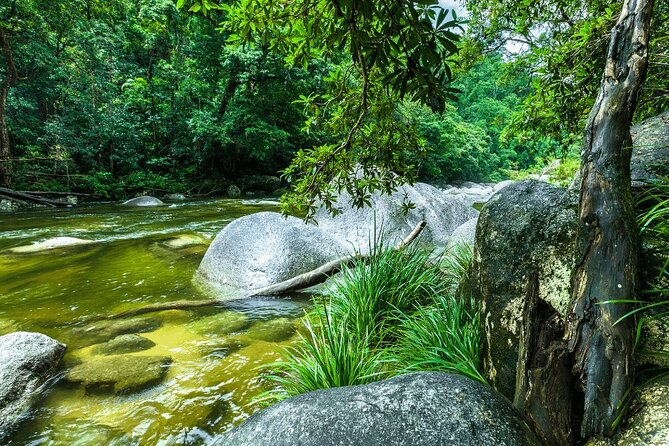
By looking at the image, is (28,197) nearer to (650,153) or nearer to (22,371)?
(22,371)

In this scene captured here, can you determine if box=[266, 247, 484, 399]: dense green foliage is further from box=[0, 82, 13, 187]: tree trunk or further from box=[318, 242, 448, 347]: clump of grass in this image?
box=[0, 82, 13, 187]: tree trunk

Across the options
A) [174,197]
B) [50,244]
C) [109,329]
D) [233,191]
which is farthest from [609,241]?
[233,191]

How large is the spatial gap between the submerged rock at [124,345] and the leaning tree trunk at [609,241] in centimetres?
373

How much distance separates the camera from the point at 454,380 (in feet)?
5.71

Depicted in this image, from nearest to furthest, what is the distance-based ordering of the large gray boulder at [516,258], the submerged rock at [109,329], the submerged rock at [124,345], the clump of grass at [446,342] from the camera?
the large gray boulder at [516,258]
the clump of grass at [446,342]
the submerged rock at [124,345]
the submerged rock at [109,329]

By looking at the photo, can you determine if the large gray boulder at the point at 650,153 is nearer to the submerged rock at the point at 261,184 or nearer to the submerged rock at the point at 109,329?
the submerged rock at the point at 109,329

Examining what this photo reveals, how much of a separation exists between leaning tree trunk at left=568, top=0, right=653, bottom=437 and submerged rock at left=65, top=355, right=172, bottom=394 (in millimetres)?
3134

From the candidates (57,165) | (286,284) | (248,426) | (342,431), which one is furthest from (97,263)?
(57,165)

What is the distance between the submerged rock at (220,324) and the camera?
4.02 meters

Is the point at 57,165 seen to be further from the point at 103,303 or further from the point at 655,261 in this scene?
the point at 655,261

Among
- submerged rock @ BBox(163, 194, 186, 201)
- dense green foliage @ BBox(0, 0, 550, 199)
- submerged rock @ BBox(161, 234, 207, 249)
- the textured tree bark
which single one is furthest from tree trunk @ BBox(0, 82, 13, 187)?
the textured tree bark

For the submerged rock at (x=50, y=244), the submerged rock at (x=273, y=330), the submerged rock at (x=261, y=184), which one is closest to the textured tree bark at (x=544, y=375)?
the submerged rock at (x=273, y=330)

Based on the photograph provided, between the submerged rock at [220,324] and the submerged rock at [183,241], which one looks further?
the submerged rock at [183,241]

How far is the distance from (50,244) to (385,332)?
8.27 meters
